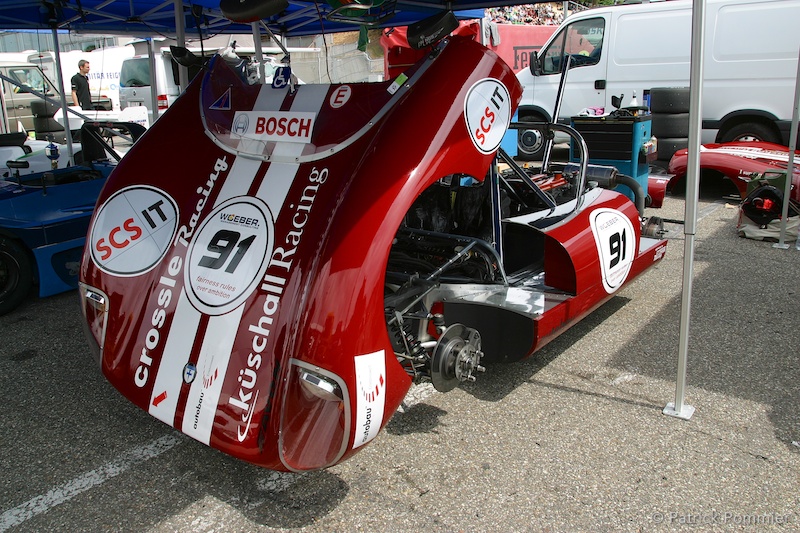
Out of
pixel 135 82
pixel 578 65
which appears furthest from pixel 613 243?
pixel 135 82

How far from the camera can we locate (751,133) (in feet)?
29.8

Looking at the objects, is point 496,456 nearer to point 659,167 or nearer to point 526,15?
point 659,167

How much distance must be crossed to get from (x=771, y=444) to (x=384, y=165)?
208 centimetres

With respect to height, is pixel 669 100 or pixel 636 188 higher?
pixel 669 100

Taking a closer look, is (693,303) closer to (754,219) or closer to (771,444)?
(771,444)

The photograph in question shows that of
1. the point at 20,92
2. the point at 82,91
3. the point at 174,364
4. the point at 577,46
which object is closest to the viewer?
the point at 174,364

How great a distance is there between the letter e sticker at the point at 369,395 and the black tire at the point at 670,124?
26.5 ft

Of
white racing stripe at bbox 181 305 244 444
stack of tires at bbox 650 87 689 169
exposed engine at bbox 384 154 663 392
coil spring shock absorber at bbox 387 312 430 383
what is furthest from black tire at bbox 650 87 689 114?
white racing stripe at bbox 181 305 244 444

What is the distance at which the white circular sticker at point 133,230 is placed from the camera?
111 inches

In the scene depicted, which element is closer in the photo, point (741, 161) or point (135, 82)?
point (741, 161)

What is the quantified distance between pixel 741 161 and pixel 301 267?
256 inches

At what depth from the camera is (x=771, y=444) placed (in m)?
2.80

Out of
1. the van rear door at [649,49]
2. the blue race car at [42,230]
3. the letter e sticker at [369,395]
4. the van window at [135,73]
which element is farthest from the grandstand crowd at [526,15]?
the letter e sticker at [369,395]

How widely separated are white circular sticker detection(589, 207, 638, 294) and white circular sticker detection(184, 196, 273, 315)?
6.47 feet
